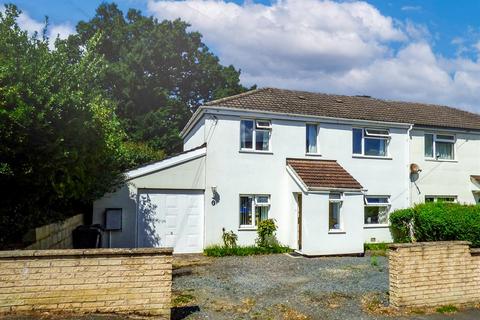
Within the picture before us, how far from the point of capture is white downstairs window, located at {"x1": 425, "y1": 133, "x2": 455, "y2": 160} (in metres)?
19.5

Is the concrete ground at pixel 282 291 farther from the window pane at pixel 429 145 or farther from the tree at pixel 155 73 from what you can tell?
the tree at pixel 155 73

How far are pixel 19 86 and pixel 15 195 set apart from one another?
8.70 feet

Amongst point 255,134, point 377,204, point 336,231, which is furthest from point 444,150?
point 255,134

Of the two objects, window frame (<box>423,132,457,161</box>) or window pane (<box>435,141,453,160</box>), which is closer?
window frame (<box>423,132,457,161</box>)

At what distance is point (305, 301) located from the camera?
28.3ft

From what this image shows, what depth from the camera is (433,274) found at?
8.20m

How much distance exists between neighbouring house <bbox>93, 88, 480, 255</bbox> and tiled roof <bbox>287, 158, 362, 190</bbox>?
0.05 meters

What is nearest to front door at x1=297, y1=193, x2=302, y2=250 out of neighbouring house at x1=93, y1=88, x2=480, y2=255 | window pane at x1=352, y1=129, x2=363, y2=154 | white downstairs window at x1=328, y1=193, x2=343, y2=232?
neighbouring house at x1=93, y1=88, x2=480, y2=255

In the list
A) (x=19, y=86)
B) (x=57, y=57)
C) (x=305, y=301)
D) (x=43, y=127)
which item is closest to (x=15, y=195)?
(x=43, y=127)

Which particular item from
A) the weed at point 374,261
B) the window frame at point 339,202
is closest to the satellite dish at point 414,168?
the window frame at point 339,202

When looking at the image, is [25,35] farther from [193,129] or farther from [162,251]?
[193,129]

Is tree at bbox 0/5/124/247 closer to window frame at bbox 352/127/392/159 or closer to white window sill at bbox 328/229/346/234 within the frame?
white window sill at bbox 328/229/346/234

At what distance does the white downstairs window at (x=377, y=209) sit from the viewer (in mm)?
17797

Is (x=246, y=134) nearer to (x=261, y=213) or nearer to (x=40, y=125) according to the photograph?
(x=261, y=213)
